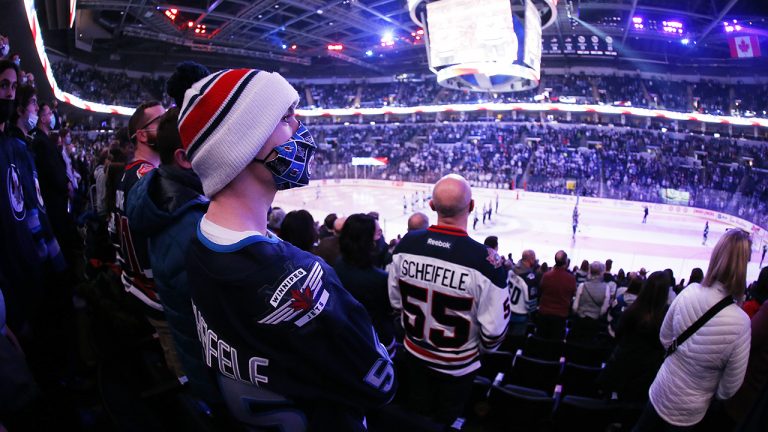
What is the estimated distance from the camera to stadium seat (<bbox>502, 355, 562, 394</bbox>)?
4.00 m

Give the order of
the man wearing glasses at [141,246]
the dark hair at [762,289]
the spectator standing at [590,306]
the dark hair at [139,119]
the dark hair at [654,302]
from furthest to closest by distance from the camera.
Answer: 1. the spectator standing at [590,306]
2. the dark hair at [654,302]
3. the dark hair at [762,289]
4. the dark hair at [139,119]
5. the man wearing glasses at [141,246]

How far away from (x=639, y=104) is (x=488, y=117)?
1370 cm

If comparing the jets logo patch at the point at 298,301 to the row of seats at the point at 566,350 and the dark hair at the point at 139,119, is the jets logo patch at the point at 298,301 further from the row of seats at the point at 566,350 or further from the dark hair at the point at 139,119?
the row of seats at the point at 566,350

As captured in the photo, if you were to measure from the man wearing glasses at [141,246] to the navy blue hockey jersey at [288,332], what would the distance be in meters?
1.66

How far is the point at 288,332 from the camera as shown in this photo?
1047 mm

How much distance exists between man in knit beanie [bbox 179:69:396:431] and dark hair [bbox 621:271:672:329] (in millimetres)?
2883

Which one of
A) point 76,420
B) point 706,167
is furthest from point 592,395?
point 706,167

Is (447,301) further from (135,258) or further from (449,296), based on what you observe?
(135,258)

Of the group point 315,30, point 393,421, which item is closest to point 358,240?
point 393,421

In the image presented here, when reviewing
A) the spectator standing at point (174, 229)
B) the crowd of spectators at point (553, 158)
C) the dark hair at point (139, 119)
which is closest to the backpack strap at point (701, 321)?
the crowd of spectators at point (553, 158)

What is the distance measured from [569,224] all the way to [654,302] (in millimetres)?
21263

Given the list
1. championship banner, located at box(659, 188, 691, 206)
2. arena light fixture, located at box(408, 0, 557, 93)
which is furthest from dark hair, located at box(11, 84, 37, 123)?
championship banner, located at box(659, 188, 691, 206)

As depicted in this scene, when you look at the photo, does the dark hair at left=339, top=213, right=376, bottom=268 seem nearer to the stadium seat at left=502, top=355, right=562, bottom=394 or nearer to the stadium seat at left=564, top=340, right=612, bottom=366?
the stadium seat at left=502, top=355, right=562, bottom=394

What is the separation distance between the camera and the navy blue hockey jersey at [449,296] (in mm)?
2605
